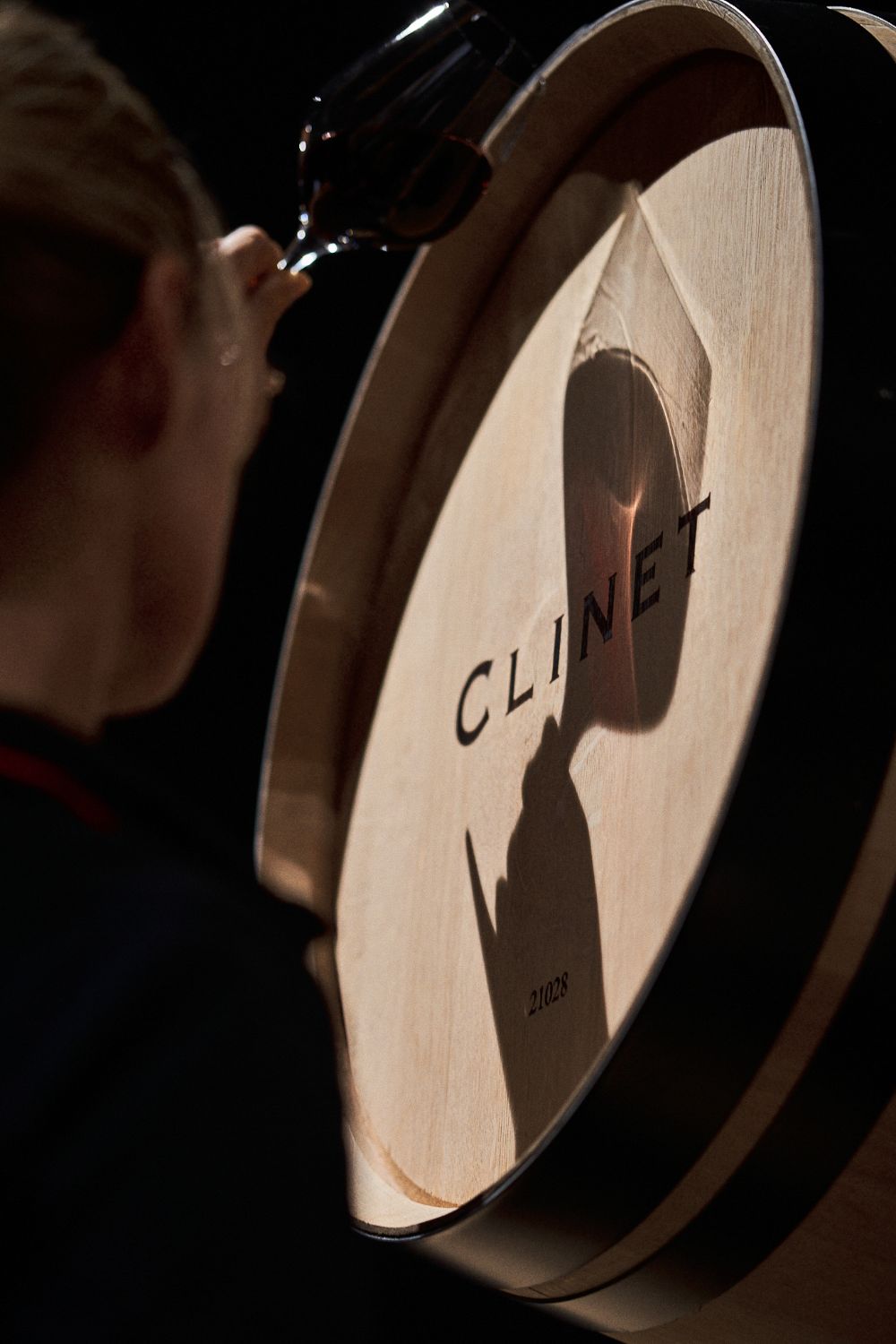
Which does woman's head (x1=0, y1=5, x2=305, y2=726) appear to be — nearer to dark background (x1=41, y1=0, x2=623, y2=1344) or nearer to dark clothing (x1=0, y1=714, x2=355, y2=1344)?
dark clothing (x1=0, y1=714, x2=355, y2=1344)

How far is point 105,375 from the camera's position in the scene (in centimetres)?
60

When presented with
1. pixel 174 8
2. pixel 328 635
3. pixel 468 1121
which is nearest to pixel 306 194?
pixel 328 635

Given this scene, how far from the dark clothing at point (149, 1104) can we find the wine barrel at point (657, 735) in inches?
6.4

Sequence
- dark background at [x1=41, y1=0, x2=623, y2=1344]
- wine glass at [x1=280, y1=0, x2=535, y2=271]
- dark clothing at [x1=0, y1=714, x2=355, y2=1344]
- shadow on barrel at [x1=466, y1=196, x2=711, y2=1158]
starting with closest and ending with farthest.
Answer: dark clothing at [x1=0, y1=714, x2=355, y2=1344]
shadow on barrel at [x1=466, y1=196, x2=711, y2=1158]
wine glass at [x1=280, y1=0, x2=535, y2=271]
dark background at [x1=41, y1=0, x2=623, y2=1344]

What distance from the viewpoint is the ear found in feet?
1.97

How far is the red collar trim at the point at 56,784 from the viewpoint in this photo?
0.51 metres

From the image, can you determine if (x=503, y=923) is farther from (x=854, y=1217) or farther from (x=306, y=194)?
(x=306, y=194)

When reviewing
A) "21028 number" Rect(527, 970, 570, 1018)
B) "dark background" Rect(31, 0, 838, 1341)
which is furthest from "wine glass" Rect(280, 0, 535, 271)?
"dark background" Rect(31, 0, 838, 1341)

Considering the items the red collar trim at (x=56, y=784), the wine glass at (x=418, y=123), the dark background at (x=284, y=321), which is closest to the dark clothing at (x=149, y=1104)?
the red collar trim at (x=56, y=784)

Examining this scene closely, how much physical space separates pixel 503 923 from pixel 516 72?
0.57 meters

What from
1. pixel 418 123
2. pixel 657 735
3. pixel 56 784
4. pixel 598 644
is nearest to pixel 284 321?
pixel 418 123

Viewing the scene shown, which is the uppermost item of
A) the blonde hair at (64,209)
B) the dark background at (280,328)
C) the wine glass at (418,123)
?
the blonde hair at (64,209)

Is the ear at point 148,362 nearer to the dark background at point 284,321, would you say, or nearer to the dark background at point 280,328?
the dark background at point 280,328

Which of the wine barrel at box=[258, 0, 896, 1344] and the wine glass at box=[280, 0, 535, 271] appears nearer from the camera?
the wine barrel at box=[258, 0, 896, 1344]
